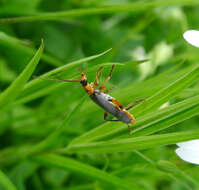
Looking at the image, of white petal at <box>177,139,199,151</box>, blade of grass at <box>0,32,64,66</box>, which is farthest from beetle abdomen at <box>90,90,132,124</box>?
blade of grass at <box>0,32,64,66</box>

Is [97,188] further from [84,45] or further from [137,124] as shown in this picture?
[84,45]

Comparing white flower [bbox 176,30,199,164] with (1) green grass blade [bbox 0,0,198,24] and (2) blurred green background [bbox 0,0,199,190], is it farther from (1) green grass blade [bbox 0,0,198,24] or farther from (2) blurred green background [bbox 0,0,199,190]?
(1) green grass blade [bbox 0,0,198,24]

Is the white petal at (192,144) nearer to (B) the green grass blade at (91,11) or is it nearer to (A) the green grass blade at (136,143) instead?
(A) the green grass blade at (136,143)

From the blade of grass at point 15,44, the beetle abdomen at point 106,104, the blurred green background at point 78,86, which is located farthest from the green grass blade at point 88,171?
the blade of grass at point 15,44

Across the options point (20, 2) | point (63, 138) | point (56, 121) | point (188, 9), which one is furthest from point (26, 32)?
point (188, 9)

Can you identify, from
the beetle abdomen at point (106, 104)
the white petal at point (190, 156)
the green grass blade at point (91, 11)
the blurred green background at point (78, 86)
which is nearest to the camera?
the white petal at point (190, 156)
